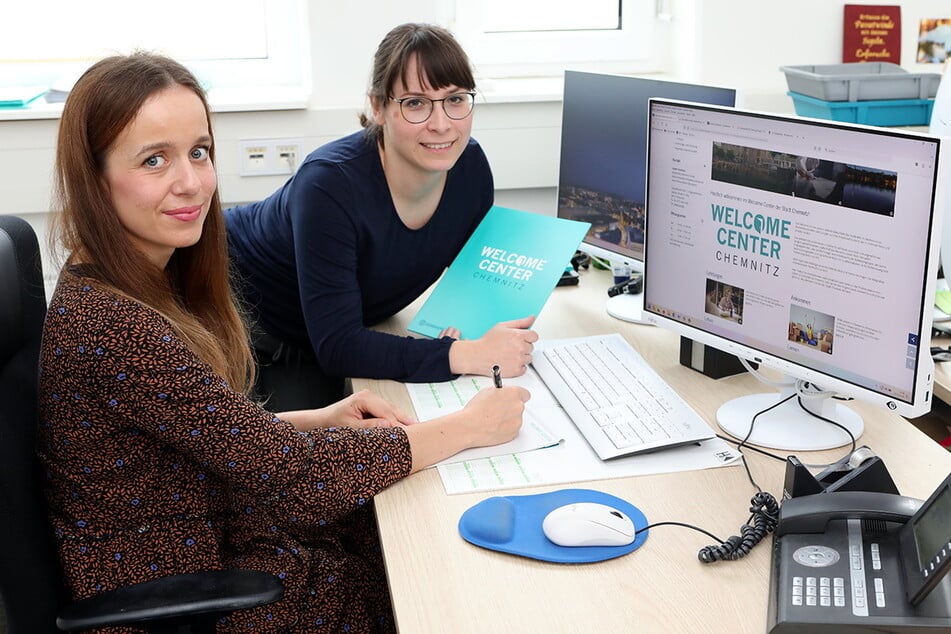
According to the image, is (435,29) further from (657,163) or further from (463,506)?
(463,506)

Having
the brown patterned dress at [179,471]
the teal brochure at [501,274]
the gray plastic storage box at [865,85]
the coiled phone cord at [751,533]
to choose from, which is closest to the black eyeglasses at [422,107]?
the teal brochure at [501,274]

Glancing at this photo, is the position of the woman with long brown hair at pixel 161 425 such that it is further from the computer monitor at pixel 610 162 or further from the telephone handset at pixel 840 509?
the computer monitor at pixel 610 162

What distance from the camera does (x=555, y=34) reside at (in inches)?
109

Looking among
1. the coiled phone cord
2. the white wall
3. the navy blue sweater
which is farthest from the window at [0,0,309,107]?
the coiled phone cord

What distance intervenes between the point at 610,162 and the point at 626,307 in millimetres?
284

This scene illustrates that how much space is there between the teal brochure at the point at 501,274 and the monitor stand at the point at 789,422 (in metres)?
0.42

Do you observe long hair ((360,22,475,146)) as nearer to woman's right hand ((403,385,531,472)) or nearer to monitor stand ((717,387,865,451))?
woman's right hand ((403,385,531,472))

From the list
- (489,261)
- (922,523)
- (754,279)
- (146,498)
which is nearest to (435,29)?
(489,261)

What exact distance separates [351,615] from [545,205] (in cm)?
160

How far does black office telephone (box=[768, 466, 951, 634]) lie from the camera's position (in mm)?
874

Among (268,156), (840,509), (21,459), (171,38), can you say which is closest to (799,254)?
(840,509)

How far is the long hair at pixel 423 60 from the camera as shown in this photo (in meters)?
1.66

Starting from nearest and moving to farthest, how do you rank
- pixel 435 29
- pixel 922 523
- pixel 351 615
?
pixel 922 523 → pixel 351 615 → pixel 435 29

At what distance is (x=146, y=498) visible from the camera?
1201 mm
